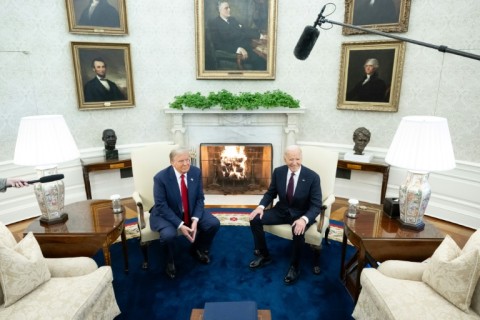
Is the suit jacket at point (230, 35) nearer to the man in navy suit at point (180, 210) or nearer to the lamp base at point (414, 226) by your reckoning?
the man in navy suit at point (180, 210)

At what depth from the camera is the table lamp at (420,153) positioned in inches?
102

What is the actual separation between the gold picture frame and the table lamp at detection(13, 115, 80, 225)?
14.6 ft

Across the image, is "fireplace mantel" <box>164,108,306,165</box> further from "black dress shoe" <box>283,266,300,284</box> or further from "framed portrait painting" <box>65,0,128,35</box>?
"black dress shoe" <box>283,266,300,284</box>

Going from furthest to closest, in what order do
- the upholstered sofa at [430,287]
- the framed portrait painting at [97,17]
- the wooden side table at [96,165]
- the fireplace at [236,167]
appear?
the fireplace at [236,167] → the wooden side table at [96,165] → the framed portrait painting at [97,17] → the upholstered sofa at [430,287]

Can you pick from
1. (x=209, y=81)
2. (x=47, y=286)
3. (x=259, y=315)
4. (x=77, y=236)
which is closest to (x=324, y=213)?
(x=259, y=315)

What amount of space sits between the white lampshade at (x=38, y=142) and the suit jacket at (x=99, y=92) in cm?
249

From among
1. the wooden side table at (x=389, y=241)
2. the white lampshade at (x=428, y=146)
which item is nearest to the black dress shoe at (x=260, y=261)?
the wooden side table at (x=389, y=241)

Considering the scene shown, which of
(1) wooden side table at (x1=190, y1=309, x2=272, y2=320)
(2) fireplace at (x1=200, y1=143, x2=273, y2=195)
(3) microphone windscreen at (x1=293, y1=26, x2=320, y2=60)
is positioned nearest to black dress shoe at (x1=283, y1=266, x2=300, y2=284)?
(1) wooden side table at (x1=190, y1=309, x2=272, y2=320)

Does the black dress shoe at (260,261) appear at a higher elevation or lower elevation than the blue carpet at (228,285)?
higher

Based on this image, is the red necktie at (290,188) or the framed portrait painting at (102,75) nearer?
the red necktie at (290,188)

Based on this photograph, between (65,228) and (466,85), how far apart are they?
5.32 meters

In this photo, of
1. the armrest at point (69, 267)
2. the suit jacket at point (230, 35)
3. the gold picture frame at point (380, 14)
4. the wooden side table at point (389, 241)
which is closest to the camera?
the armrest at point (69, 267)

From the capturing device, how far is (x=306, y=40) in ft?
8.04

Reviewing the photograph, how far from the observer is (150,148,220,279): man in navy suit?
10.9 ft
